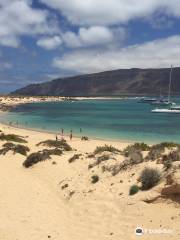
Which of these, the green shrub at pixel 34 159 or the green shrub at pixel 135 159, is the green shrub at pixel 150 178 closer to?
A: the green shrub at pixel 135 159

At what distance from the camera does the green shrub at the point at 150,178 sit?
16.4 m

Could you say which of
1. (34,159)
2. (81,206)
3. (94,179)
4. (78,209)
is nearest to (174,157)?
(94,179)

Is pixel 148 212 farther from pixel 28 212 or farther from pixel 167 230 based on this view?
pixel 28 212

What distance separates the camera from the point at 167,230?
1344 cm

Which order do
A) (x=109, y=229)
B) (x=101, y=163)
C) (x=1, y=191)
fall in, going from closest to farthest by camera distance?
(x=109, y=229) < (x=1, y=191) < (x=101, y=163)

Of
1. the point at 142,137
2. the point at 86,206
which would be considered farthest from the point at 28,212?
the point at 142,137

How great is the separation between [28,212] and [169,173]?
6077 mm

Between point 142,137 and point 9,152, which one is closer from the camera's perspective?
point 9,152

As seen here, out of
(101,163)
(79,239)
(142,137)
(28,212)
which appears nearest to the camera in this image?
(79,239)

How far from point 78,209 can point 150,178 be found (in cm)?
333

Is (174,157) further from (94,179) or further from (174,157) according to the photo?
(94,179)

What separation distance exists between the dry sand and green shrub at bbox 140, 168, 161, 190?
43 centimetres

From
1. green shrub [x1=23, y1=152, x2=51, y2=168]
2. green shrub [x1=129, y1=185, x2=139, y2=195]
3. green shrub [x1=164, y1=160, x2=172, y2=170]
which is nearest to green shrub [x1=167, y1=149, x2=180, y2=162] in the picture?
green shrub [x1=164, y1=160, x2=172, y2=170]

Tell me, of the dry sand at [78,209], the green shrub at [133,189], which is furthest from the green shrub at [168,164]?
the green shrub at [133,189]
